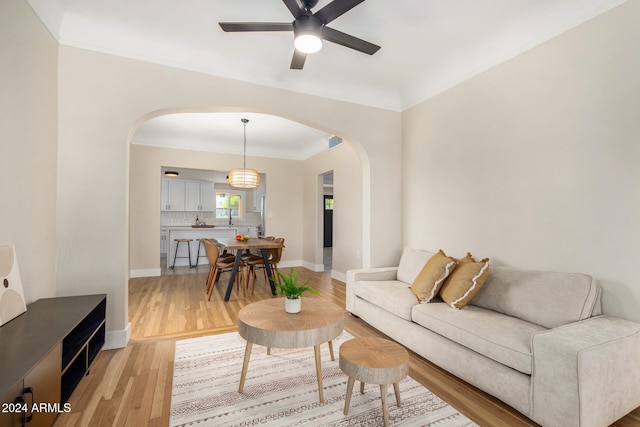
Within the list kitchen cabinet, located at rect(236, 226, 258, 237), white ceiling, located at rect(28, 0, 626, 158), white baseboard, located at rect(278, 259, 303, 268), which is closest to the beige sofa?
white ceiling, located at rect(28, 0, 626, 158)

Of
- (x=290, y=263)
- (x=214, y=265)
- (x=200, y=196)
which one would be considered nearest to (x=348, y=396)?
(x=214, y=265)

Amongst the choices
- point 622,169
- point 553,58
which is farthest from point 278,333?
point 553,58

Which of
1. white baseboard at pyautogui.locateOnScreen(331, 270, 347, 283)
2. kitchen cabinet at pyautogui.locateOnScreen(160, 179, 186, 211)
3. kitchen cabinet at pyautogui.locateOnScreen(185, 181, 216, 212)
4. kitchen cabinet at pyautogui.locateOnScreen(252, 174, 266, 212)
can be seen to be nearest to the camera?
white baseboard at pyautogui.locateOnScreen(331, 270, 347, 283)

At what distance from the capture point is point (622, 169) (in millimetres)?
1989

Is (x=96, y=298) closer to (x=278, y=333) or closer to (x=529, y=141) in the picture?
(x=278, y=333)

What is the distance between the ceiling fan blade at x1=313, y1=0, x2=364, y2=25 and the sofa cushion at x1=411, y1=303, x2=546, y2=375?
223 centimetres

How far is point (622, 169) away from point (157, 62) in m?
3.85

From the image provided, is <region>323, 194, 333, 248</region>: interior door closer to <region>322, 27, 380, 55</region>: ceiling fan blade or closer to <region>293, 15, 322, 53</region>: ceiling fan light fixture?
<region>322, 27, 380, 55</region>: ceiling fan blade

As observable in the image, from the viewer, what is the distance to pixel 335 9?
1.86 m

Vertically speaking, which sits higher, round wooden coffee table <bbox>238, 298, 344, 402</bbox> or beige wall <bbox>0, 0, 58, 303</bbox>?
beige wall <bbox>0, 0, 58, 303</bbox>

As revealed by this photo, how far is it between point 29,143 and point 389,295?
3109 millimetres

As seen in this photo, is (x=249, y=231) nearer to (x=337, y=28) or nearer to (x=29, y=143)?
(x=29, y=143)

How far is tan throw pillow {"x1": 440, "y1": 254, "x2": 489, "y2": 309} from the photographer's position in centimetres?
242

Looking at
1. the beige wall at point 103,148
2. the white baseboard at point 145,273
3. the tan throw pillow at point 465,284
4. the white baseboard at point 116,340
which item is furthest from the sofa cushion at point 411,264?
the white baseboard at point 145,273
